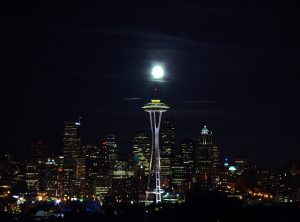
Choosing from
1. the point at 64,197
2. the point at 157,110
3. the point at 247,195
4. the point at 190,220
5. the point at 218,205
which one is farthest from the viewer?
the point at 64,197

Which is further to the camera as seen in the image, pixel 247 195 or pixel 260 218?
pixel 247 195

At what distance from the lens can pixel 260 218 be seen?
7394 cm

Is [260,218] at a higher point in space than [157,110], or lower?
lower

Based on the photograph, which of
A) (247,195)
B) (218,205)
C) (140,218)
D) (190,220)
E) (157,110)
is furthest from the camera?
(247,195)

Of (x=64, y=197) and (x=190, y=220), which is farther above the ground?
(x=64, y=197)

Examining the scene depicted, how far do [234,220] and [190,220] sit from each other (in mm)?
3444

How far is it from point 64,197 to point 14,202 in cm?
1826

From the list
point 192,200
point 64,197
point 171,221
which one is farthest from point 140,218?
point 64,197

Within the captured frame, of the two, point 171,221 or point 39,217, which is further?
point 39,217

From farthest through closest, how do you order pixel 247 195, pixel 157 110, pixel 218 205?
pixel 247 195, pixel 157 110, pixel 218 205

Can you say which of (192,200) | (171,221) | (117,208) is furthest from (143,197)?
(171,221)

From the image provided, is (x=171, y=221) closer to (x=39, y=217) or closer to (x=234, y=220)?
(x=234, y=220)

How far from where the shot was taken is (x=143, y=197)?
145m

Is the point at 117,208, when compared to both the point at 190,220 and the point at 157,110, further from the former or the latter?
the point at 190,220
